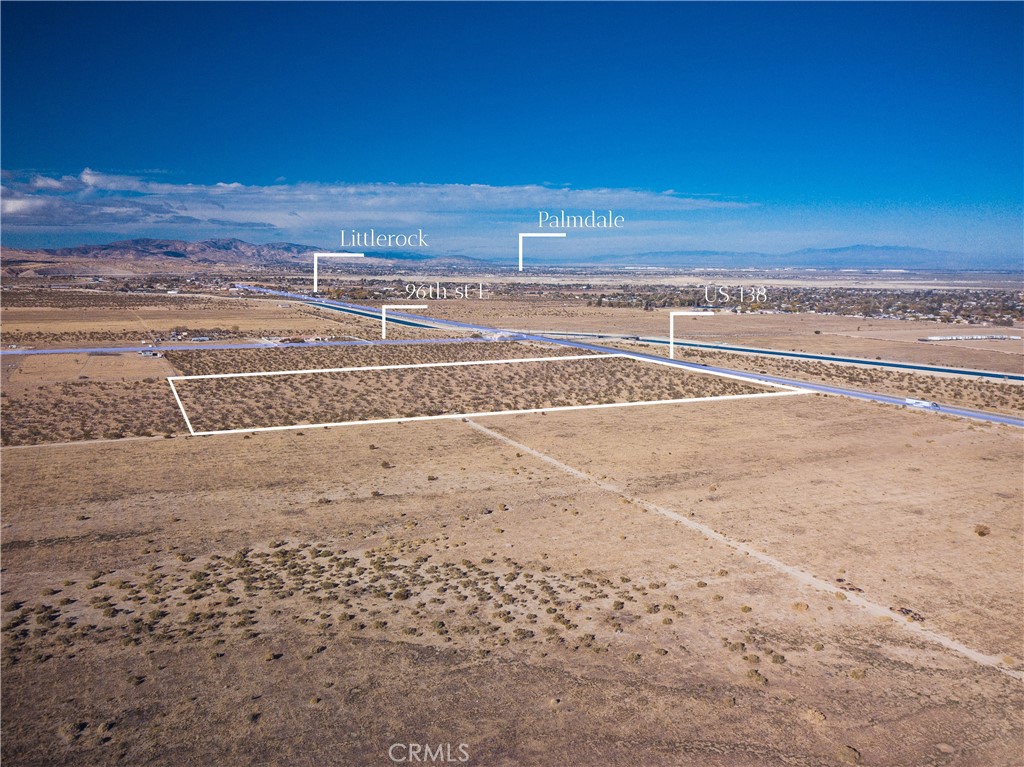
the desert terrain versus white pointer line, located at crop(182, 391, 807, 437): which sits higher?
white pointer line, located at crop(182, 391, 807, 437)

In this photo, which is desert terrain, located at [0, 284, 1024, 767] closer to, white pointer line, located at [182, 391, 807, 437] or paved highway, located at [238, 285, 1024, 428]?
white pointer line, located at [182, 391, 807, 437]

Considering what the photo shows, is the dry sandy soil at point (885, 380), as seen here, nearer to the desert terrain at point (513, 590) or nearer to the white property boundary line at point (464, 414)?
the white property boundary line at point (464, 414)

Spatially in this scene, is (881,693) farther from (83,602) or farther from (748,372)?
(748,372)

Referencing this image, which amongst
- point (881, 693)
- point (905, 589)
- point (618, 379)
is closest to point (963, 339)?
point (618, 379)

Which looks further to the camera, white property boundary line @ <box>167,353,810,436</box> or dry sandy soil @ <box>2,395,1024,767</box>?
white property boundary line @ <box>167,353,810,436</box>

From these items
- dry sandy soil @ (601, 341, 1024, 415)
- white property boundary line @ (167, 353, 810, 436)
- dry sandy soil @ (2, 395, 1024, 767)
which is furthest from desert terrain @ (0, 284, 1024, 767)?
dry sandy soil @ (601, 341, 1024, 415)

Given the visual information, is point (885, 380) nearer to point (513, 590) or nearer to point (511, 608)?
point (513, 590)

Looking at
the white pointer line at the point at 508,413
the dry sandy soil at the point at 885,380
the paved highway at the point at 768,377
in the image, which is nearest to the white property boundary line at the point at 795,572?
the white pointer line at the point at 508,413
